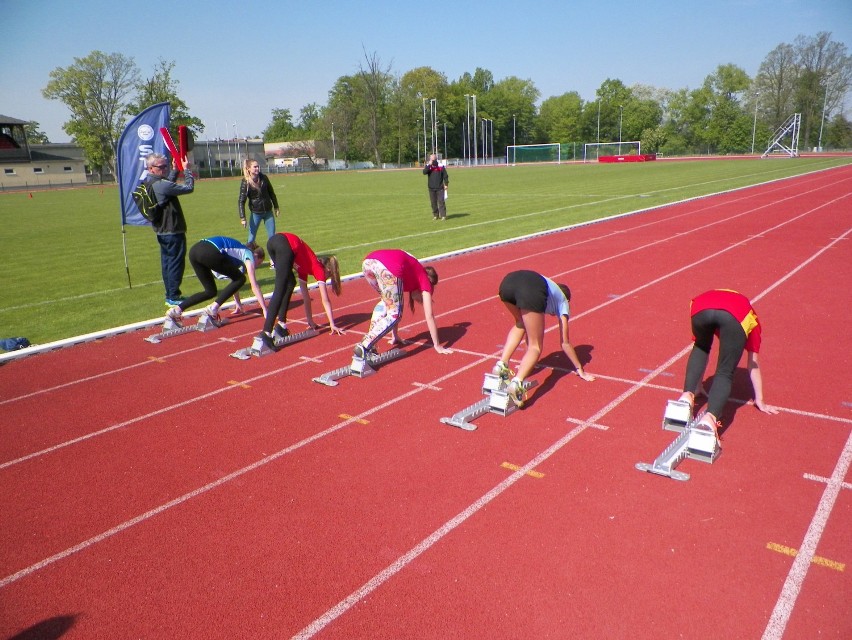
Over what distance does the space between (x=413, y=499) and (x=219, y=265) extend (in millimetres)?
5564

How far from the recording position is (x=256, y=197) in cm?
1234

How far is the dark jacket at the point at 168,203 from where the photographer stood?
30.1ft

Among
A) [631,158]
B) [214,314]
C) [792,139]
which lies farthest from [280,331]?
[792,139]

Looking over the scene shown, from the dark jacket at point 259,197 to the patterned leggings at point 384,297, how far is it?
636cm

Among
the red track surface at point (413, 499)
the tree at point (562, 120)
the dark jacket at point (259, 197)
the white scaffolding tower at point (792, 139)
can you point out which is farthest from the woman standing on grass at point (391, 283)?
the tree at point (562, 120)

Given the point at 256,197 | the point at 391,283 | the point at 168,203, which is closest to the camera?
the point at 391,283

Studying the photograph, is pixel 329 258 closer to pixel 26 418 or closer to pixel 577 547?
pixel 26 418

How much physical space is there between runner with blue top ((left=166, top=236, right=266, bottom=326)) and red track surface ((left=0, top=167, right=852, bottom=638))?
0.95 meters

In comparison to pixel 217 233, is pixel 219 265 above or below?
above

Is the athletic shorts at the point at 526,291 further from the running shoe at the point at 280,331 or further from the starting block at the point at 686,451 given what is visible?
the running shoe at the point at 280,331

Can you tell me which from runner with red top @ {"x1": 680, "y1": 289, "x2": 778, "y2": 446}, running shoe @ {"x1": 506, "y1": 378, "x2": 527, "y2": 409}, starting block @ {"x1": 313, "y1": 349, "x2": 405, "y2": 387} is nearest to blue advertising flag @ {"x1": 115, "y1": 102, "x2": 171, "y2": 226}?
starting block @ {"x1": 313, "y1": 349, "x2": 405, "y2": 387}

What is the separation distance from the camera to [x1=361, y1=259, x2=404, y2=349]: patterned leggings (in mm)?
6551

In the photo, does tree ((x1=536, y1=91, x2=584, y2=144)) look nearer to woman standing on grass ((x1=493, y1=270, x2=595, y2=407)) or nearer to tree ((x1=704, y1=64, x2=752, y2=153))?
tree ((x1=704, y1=64, x2=752, y2=153))

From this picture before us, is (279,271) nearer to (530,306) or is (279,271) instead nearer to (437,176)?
(530,306)
